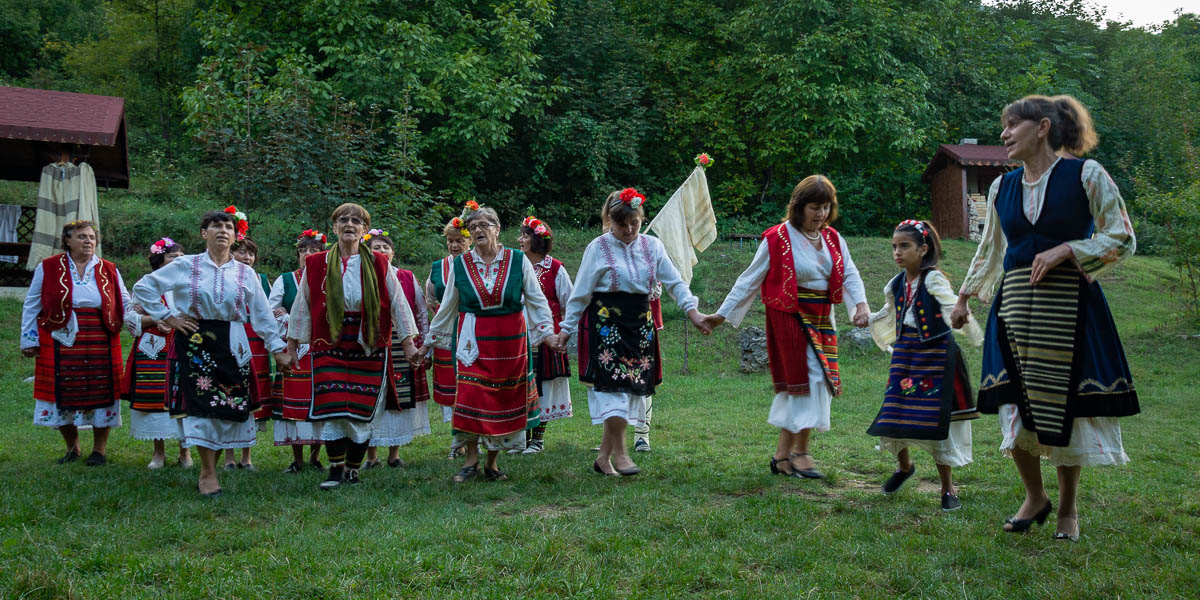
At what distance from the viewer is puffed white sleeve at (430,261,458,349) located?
602 centimetres

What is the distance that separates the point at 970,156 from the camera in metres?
23.5

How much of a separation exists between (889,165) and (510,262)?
72.9 feet

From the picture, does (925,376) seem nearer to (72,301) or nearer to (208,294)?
(208,294)

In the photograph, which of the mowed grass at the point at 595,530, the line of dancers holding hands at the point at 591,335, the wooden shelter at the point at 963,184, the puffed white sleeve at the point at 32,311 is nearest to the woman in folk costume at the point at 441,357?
the line of dancers holding hands at the point at 591,335

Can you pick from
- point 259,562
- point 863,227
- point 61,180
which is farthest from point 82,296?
point 863,227

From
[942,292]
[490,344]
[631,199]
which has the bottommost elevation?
[490,344]

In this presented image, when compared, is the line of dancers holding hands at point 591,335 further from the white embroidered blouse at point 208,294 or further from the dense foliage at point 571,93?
the dense foliage at point 571,93

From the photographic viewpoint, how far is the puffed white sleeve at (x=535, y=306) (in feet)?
19.7

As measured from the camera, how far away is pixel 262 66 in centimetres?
1755

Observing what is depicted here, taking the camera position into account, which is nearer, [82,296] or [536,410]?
[536,410]

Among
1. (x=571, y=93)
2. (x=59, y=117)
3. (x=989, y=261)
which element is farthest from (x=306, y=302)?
(x=571, y=93)

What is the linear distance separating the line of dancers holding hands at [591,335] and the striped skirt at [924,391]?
0.04 ft

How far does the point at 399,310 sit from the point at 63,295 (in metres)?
2.85

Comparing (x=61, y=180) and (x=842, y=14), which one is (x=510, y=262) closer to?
(x=61, y=180)
